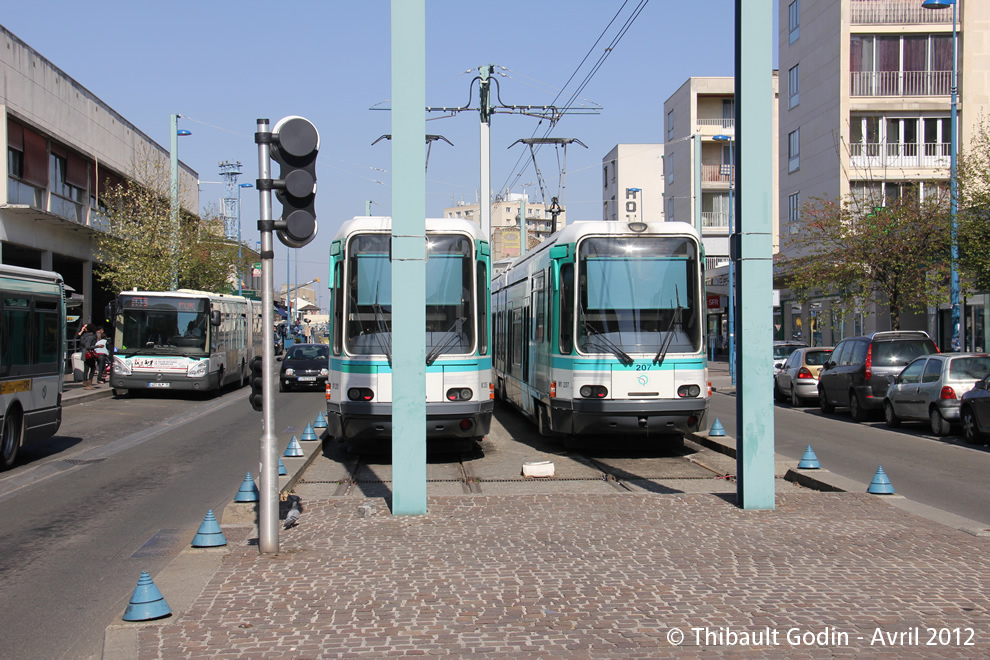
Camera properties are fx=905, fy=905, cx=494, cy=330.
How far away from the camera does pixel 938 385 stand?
1680 cm

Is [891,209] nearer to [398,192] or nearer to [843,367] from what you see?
[843,367]

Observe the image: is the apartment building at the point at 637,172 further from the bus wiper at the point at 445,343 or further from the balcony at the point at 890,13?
the bus wiper at the point at 445,343

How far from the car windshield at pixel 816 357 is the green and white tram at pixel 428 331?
51.4ft

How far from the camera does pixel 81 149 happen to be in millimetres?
33719

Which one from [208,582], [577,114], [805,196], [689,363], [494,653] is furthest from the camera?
[805,196]

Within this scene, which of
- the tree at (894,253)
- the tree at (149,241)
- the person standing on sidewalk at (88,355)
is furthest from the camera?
the tree at (149,241)

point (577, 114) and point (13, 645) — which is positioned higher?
point (577, 114)

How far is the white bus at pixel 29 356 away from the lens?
11.8m

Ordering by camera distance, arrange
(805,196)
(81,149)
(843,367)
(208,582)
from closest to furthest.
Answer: (208,582) < (843,367) < (81,149) < (805,196)

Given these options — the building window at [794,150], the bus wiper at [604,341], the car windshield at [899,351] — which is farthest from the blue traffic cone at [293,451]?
the building window at [794,150]

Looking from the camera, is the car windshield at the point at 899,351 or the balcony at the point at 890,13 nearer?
the car windshield at the point at 899,351

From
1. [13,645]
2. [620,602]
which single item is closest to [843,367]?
[620,602]

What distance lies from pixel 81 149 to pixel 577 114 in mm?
19433

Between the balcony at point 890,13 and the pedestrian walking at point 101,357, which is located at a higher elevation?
the balcony at point 890,13
